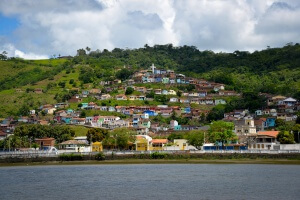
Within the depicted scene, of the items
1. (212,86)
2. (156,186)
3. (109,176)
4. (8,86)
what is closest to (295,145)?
(109,176)

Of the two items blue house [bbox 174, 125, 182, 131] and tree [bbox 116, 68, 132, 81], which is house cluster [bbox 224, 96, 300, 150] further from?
Answer: tree [bbox 116, 68, 132, 81]

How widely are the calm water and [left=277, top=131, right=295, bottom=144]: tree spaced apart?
18340 millimetres

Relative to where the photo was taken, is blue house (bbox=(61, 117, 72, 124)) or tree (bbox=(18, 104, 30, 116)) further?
tree (bbox=(18, 104, 30, 116))

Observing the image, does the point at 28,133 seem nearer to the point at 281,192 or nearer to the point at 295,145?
the point at 295,145

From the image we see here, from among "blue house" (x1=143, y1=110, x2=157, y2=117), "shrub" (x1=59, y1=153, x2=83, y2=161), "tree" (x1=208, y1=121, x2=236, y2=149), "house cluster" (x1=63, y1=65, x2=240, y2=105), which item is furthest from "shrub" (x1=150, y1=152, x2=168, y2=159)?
"house cluster" (x1=63, y1=65, x2=240, y2=105)

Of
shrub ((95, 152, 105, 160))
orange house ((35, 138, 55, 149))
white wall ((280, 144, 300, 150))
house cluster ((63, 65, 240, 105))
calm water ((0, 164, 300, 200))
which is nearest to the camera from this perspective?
calm water ((0, 164, 300, 200))

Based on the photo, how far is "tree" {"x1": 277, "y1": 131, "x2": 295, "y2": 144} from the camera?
292 ft

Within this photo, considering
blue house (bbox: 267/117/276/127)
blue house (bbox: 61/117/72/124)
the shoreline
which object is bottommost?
the shoreline

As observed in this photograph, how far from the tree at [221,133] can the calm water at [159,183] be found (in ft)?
70.6

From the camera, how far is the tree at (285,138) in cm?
8894

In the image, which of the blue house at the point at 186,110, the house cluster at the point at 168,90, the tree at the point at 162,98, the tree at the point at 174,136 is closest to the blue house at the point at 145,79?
the house cluster at the point at 168,90

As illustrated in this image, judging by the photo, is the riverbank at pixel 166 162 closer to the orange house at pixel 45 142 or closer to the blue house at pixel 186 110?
the orange house at pixel 45 142

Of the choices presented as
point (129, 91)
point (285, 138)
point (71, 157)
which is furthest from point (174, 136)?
point (129, 91)

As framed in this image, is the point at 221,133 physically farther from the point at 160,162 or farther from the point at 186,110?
the point at 186,110
